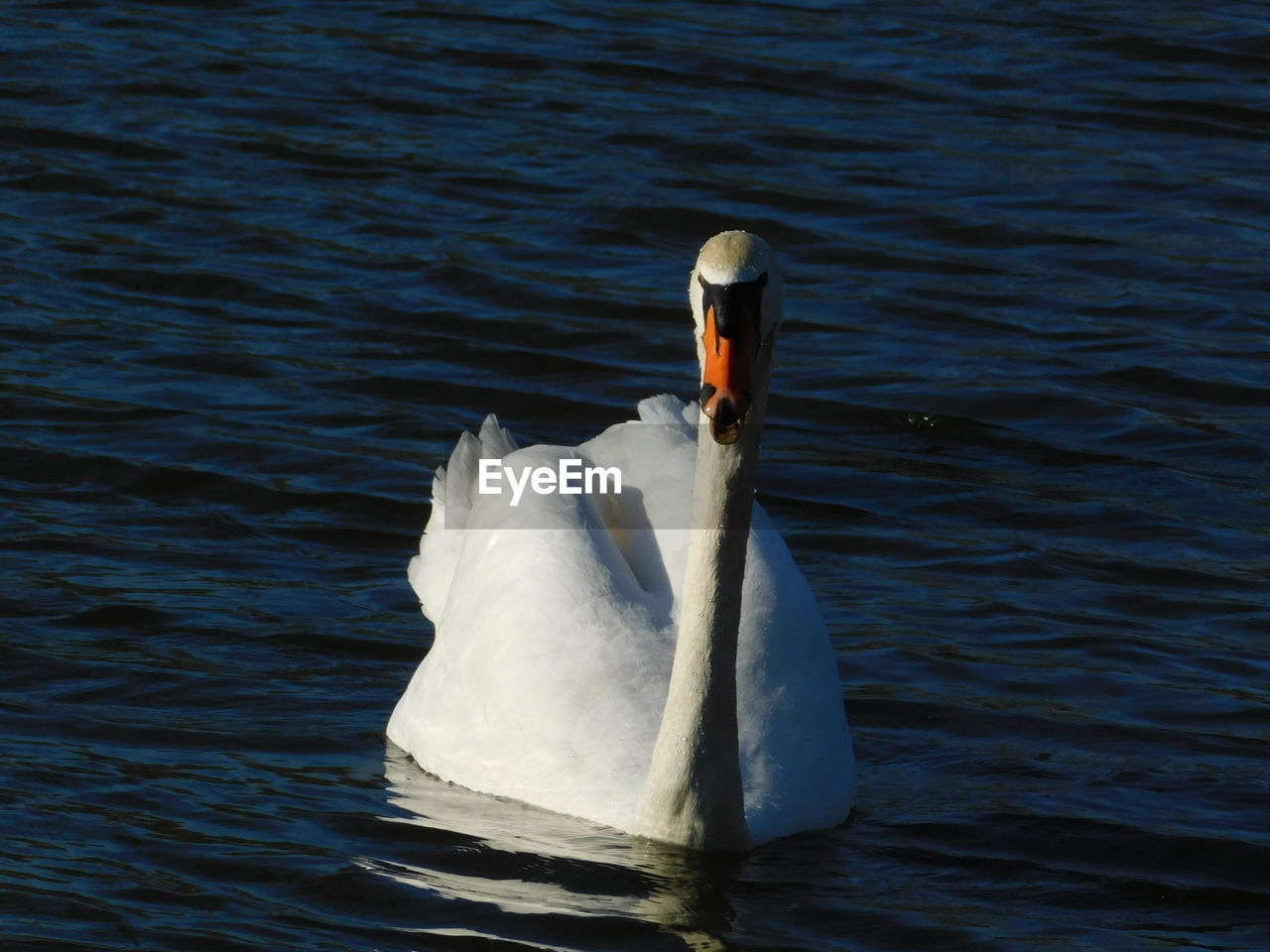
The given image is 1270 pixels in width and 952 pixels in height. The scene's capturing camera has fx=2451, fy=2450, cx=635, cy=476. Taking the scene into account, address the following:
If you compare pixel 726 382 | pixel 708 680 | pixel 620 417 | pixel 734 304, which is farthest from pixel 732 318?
pixel 620 417

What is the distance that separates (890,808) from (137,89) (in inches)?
351

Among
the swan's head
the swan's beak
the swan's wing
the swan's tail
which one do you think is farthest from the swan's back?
the swan's beak

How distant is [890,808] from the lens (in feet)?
23.1

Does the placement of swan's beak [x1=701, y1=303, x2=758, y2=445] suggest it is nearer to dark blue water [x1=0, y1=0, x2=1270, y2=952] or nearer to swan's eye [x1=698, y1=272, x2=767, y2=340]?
swan's eye [x1=698, y1=272, x2=767, y2=340]

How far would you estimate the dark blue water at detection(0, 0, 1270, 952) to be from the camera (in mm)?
6496

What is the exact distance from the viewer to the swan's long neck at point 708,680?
6383 millimetres

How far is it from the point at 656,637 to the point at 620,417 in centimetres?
352

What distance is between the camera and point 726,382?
→ 232 inches

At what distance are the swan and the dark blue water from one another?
17 cm

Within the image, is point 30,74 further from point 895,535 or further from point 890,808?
point 890,808

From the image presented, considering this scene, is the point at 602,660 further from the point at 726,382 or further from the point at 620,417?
the point at 620,417

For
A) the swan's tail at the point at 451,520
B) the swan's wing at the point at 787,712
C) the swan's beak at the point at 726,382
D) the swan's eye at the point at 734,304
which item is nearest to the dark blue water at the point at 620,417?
the swan's wing at the point at 787,712

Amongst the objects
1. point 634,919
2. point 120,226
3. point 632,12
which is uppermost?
point 632,12

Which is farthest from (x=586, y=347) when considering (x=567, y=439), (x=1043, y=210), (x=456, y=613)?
(x=456, y=613)
